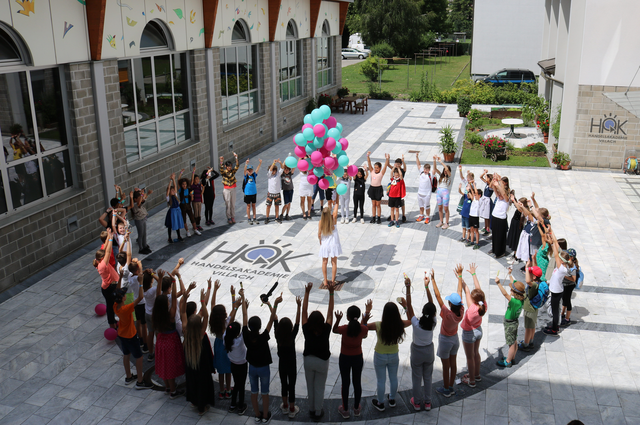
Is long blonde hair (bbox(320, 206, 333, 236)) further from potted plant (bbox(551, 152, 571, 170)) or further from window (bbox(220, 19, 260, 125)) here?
potted plant (bbox(551, 152, 571, 170))

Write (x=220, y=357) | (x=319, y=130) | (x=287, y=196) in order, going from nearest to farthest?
(x=220, y=357) < (x=319, y=130) < (x=287, y=196)

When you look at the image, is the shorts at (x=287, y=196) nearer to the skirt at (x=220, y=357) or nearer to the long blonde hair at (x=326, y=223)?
the long blonde hair at (x=326, y=223)

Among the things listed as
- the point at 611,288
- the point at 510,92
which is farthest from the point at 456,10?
the point at 611,288

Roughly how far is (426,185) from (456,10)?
90.3 meters

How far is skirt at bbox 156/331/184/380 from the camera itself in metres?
7.37

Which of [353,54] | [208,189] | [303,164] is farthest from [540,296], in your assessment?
[353,54]

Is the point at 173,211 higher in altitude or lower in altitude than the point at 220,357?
higher

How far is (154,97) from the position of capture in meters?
15.8

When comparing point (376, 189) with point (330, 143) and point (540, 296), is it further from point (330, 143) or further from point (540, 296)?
point (540, 296)

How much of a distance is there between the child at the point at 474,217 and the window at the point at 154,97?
8.74 m

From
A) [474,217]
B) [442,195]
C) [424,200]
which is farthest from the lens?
[424,200]

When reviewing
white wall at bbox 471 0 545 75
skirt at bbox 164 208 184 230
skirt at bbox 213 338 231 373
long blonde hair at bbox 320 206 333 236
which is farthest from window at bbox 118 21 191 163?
white wall at bbox 471 0 545 75

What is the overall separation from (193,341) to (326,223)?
4064 mm

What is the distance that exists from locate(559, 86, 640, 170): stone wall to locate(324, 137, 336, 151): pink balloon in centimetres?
1130
